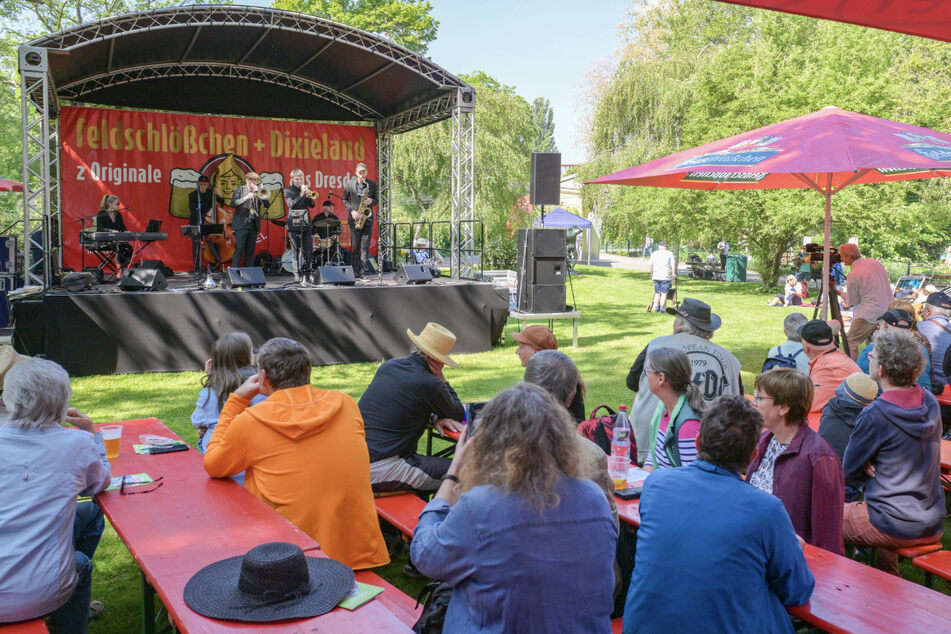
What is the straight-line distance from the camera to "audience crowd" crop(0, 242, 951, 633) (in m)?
1.77

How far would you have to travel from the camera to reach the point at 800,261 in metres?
20.3

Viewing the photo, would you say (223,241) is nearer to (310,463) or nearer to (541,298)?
(541,298)

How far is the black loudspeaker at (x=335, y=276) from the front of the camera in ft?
32.0

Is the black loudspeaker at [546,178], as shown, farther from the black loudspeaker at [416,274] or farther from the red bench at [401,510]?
the red bench at [401,510]

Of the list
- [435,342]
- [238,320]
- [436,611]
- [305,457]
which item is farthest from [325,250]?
[436,611]

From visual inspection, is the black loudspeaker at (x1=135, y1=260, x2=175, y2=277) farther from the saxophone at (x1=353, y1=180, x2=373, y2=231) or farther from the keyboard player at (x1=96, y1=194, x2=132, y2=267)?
the saxophone at (x1=353, y1=180, x2=373, y2=231)

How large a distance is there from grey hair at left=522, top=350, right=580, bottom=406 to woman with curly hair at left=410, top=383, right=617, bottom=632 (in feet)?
3.62

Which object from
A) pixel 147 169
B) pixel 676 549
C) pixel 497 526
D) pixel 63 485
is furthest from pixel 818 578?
pixel 147 169

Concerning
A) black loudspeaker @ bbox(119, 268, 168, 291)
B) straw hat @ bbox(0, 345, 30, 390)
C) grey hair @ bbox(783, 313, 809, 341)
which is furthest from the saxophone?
straw hat @ bbox(0, 345, 30, 390)

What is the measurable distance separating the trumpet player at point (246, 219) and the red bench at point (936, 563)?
9115mm

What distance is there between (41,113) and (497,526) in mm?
9255

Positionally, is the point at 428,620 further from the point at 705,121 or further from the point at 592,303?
the point at 705,121

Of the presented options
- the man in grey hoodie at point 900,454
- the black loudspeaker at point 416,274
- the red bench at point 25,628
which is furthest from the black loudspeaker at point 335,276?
the red bench at point 25,628

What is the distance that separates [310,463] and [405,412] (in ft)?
3.09
